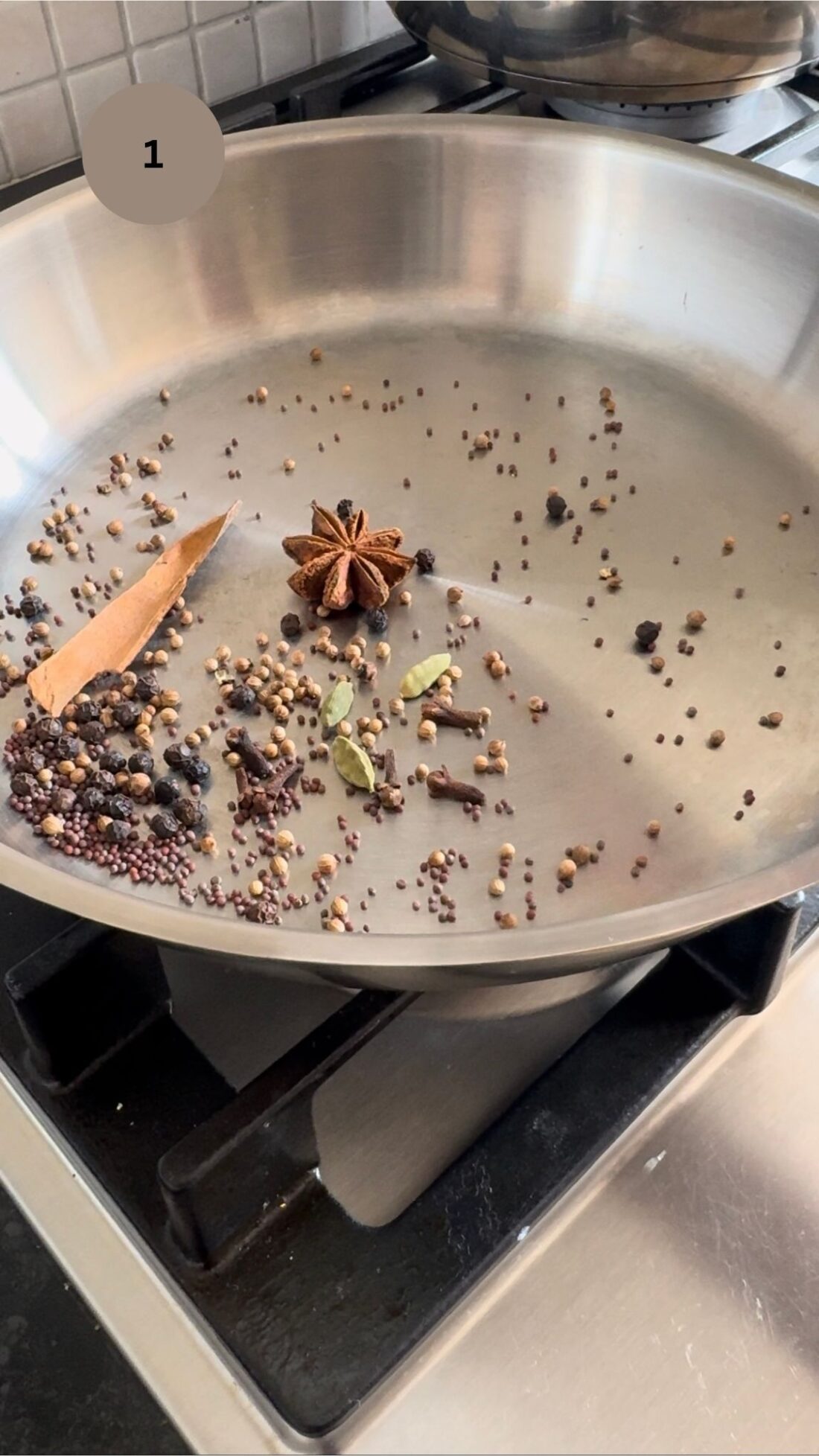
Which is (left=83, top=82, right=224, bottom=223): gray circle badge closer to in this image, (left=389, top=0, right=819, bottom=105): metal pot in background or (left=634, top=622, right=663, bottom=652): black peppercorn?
→ (left=389, top=0, right=819, bottom=105): metal pot in background

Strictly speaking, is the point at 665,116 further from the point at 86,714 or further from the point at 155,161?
the point at 86,714

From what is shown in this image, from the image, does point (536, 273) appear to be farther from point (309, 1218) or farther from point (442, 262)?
point (309, 1218)

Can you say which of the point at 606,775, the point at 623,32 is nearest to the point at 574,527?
the point at 606,775

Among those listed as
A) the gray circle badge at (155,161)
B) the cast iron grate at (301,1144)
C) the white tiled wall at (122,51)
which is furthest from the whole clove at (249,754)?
the white tiled wall at (122,51)

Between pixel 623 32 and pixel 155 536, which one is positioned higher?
pixel 623 32

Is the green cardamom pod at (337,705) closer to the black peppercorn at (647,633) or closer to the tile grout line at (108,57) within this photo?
the black peppercorn at (647,633)

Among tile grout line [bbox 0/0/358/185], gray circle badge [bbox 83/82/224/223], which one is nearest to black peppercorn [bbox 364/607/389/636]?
gray circle badge [bbox 83/82/224/223]
